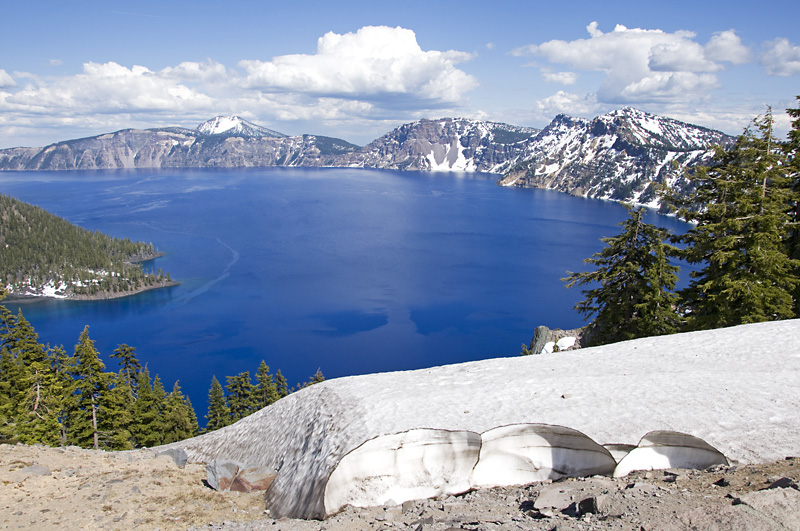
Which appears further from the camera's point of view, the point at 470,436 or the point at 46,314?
the point at 46,314

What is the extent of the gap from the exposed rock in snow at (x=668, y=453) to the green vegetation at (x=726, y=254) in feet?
44.8

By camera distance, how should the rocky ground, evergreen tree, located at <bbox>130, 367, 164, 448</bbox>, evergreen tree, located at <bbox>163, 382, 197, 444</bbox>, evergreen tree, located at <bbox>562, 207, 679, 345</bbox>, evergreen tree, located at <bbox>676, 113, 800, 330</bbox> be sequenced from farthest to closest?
1. evergreen tree, located at <bbox>163, 382, 197, 444</bbox>
2. evergreen tree, located at <bbox>130, 367, 164, 448</bbox>
3. evergreen tree, located at <bbox>562, 207, 679, 345</bbox>
4. evergreen tree, located at <bbox>676, 113, 800, 330</bbox>
5. the rocky ground

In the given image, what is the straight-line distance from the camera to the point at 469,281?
107 meters

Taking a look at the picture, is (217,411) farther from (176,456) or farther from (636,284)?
(636,284)

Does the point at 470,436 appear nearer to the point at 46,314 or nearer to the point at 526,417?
the point at 526,417

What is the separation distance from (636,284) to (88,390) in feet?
104

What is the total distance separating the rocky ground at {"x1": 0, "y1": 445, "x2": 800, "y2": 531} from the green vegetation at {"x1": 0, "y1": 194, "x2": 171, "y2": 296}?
11905 centimetres

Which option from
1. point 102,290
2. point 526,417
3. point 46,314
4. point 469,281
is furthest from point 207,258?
point 526,417

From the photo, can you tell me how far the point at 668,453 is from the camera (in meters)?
9.24

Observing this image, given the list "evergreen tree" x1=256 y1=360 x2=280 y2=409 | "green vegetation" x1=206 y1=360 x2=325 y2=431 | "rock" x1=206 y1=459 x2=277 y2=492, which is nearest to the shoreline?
"green vegetation" x1=206 y1=360 x2=325 y2=431

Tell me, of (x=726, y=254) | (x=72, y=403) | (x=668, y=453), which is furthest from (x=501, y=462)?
(x=72, y=403)

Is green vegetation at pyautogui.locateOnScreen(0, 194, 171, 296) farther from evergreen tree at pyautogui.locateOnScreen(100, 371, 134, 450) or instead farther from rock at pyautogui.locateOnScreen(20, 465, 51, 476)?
rock at pyautogui.locateOnScreen(20, 465, 51, 476)

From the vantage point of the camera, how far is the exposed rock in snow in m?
9.20

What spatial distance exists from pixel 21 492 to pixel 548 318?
81481 mm
